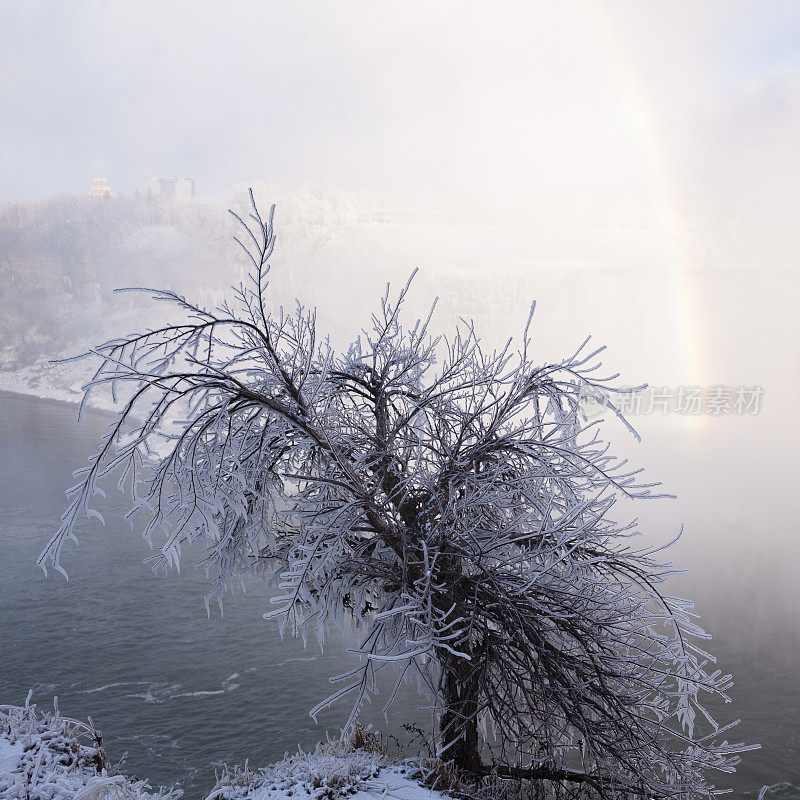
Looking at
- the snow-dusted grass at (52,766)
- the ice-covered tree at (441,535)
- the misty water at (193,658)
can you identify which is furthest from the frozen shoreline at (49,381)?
the snow-dusted grass at (52,766)

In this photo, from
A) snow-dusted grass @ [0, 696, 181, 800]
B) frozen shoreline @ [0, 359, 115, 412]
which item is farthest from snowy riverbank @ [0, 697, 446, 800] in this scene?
frozen shoreline @ [0, 359, 115, 412]

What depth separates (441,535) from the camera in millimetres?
7016

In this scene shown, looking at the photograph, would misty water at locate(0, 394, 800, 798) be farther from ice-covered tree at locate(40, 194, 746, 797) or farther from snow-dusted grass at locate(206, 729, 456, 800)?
ice-covered tree at locate(40, 194, 746, 797)

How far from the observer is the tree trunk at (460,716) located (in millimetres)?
6941

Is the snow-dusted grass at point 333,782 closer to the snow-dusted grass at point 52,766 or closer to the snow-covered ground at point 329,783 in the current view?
the snow-covered ground at point 329,783

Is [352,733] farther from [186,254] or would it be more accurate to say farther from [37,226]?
[37,226]

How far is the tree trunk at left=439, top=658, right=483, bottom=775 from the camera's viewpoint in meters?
6.94

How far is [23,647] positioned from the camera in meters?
18.2

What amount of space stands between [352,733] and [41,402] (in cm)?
7773

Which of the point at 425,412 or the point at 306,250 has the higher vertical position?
the point at 306,250

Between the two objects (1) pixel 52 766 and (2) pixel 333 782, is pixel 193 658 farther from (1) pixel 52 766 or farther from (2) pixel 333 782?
(1) pixel 52 766

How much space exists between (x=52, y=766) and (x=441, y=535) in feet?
11.9

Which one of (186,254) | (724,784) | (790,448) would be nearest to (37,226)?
(186,254)

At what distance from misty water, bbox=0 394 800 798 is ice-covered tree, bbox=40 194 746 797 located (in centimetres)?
687
